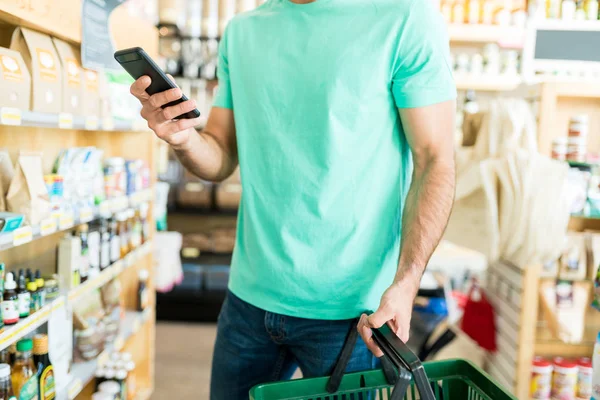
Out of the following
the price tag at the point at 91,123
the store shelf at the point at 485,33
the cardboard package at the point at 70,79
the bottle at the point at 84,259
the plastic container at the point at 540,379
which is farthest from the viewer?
the store shelf at the point at 485,33

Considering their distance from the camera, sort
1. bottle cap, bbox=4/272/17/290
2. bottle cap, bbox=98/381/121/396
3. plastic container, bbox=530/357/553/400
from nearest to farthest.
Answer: bottle cap, bbox=4/272/17/290 → bottle cap, bbox=98/381/121/396 → plastic container, bbox=530/357/553/400

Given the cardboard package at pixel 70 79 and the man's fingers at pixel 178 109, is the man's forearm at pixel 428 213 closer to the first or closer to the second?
the man's fingers at pixel 178 109

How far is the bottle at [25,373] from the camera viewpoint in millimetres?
1892

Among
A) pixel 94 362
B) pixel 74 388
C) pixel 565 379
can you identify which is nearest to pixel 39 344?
pixel 74 388

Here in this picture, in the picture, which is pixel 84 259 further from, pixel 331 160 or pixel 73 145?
pixel 331 160

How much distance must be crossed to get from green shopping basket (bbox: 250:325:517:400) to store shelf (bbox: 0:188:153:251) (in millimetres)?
1005

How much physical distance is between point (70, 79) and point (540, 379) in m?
2.91

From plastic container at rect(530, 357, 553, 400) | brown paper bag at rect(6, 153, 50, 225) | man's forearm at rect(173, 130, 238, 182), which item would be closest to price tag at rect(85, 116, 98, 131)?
brown paper bag at rect(6, 153, 50, 225)

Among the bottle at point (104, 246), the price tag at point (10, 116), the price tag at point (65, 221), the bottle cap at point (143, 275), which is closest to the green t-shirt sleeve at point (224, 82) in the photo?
the price tag at point (10, 116)

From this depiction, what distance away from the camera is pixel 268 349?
1.49 metres

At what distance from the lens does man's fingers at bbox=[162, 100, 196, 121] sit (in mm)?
1274

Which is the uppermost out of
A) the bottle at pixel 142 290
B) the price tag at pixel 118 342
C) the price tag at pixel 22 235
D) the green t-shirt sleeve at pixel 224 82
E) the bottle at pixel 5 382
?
the green t-shirt sleeve at pixel 224 82

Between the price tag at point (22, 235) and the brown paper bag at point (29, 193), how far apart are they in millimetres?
97

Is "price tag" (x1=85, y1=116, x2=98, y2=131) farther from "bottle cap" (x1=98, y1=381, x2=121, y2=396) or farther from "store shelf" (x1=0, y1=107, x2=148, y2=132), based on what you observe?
"bottle cap" (x1=98, y1=381, x2=121, y2=396)
